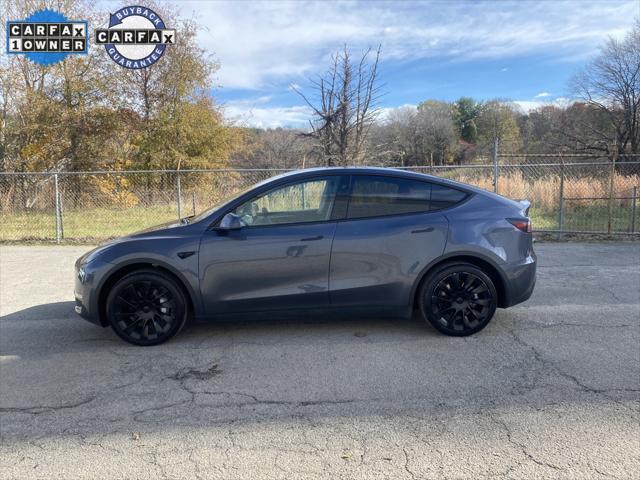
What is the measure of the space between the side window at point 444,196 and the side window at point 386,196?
6 cm

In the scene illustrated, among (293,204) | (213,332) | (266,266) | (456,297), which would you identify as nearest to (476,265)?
(456,297)

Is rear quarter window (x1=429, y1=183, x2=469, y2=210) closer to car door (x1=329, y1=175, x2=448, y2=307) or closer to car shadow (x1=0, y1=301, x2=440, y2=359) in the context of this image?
car door (x1=329, y1=175, x2=448, y2=307)

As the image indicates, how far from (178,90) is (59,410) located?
61.5ft

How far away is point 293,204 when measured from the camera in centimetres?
457

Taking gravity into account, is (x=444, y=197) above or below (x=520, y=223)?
above

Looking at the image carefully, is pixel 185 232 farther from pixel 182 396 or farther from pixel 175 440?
pixel 175 440

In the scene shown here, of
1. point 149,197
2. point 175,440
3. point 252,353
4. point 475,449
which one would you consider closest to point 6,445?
point 175,440

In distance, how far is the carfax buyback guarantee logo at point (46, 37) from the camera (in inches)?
634

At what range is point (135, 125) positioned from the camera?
1989 centimetres

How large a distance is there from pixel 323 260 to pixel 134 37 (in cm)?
1698

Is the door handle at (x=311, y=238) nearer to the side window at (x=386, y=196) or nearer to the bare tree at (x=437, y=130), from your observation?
the side window at (x=386, y=196)

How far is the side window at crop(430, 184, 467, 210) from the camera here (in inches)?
178

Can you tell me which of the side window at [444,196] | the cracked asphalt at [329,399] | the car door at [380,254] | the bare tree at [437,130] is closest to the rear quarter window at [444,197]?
the side window at [444,196]

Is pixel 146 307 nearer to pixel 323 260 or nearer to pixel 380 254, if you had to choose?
pixel 323 260
